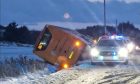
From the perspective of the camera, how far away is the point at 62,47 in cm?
3077

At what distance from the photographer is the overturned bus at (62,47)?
30.6 m

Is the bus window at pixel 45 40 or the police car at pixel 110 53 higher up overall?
the bus window at pixel 45 40

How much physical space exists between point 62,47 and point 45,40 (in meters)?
1.23

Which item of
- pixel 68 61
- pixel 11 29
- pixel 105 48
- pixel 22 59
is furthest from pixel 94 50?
pixel 11 29

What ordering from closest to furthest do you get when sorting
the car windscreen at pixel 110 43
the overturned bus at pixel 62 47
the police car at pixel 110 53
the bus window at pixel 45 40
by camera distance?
the police car at pixel 110 53, the car windscreen at pixel 110 43, the overturned bus at pixel 62 47, the bus window at pixel 45 40

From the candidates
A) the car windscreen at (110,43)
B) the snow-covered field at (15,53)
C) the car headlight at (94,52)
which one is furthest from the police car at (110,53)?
the snow-covered field at (15,53)

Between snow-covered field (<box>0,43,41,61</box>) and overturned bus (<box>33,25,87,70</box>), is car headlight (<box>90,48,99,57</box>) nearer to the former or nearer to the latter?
overturned bus (<box>33,25,87,70</box>)

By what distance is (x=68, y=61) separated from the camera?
31.0 m

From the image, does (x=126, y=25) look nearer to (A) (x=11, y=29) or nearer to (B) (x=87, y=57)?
(A) (x=11, y=29)

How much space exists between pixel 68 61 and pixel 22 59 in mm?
3008

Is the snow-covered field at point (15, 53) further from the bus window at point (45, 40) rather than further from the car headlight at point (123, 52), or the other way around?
the car headlight at point (123, 52)

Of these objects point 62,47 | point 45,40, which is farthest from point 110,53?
point 45,40

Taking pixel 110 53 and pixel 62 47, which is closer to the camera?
A: pixel 110 53

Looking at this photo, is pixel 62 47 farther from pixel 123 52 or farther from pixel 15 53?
pixel 15 53
